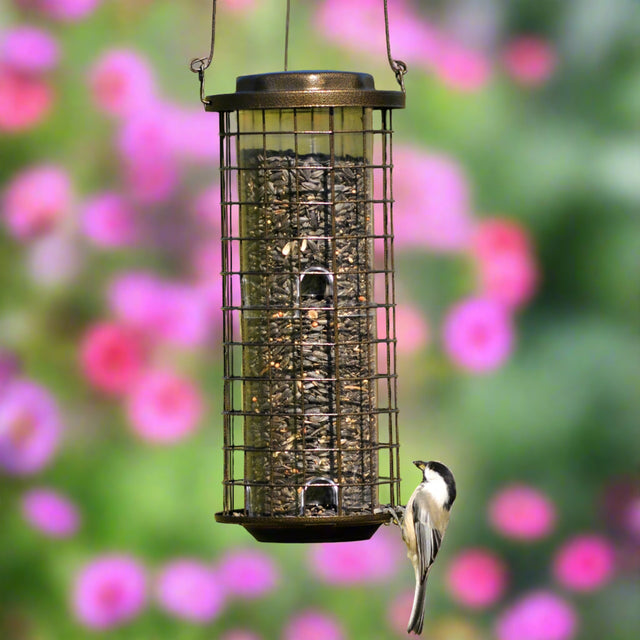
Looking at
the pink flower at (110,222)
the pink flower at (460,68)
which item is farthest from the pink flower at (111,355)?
the pink flower at (460,68)

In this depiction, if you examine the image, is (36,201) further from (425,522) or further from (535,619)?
(425,522)

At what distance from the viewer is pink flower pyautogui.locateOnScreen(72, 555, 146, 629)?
7.06m

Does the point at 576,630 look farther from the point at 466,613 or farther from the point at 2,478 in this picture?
the point at 2,478

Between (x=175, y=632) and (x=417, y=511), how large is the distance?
3.01 metres

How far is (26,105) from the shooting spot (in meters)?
7.05

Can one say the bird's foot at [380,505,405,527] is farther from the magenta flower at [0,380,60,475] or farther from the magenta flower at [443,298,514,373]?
the magenta flower at [0,380,60,475]

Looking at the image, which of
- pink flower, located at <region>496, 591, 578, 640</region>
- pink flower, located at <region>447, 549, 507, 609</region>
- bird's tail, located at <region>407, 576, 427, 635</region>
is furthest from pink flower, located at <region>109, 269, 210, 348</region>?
bird's tail, located at <region>407, 576, 427, 635</region>

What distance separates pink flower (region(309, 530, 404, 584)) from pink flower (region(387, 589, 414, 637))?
108 mm

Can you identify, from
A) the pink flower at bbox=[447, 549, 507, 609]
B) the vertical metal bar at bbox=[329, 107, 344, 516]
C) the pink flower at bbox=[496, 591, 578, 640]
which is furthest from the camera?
the pink flower at bbox=[496, 591, 578, 640]

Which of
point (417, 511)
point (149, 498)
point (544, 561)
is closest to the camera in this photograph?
point (417, 511)

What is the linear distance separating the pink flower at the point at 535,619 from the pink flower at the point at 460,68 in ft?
7.03

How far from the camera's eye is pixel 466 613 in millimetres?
7246

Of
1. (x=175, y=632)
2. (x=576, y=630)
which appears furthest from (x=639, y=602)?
(x=175, y=632)

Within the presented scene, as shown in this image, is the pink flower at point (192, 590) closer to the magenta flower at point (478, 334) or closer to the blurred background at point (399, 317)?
the blurred background at point (399, 317)
